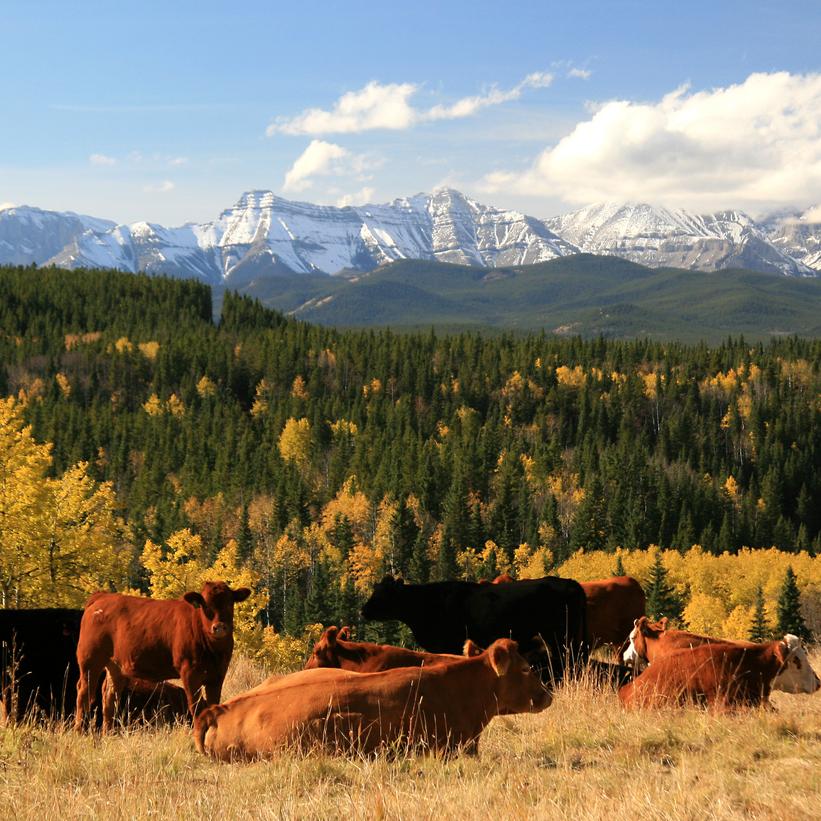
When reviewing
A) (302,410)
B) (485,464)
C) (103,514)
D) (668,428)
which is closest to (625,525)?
(485,464)

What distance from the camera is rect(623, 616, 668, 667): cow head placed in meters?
12.4

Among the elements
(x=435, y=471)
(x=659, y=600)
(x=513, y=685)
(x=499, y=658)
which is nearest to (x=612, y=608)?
(x=513, y=685)

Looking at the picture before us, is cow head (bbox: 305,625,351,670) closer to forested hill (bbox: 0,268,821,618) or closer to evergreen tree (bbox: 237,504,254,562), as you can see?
forested hill (bbox: 0,268,821,618)

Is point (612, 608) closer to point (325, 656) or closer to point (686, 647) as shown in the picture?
point (686, 647)

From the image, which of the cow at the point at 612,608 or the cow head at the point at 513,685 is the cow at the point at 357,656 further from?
the cow at the point at 612,608

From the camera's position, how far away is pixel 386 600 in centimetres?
1633

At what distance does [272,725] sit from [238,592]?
9.34ft

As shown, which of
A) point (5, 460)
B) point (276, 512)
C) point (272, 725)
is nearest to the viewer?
point (272, 725)

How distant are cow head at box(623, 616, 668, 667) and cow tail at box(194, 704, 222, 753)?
21.4ft

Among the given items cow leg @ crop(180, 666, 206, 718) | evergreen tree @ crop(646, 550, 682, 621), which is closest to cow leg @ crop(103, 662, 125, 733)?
cow leg @ crop(180, 666, 206, 718)

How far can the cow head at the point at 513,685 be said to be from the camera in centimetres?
942

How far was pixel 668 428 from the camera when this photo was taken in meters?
185

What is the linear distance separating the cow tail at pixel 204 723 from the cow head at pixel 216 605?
2.00 meters

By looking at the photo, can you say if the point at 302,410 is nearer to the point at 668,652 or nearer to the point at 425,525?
the point at 425,525
